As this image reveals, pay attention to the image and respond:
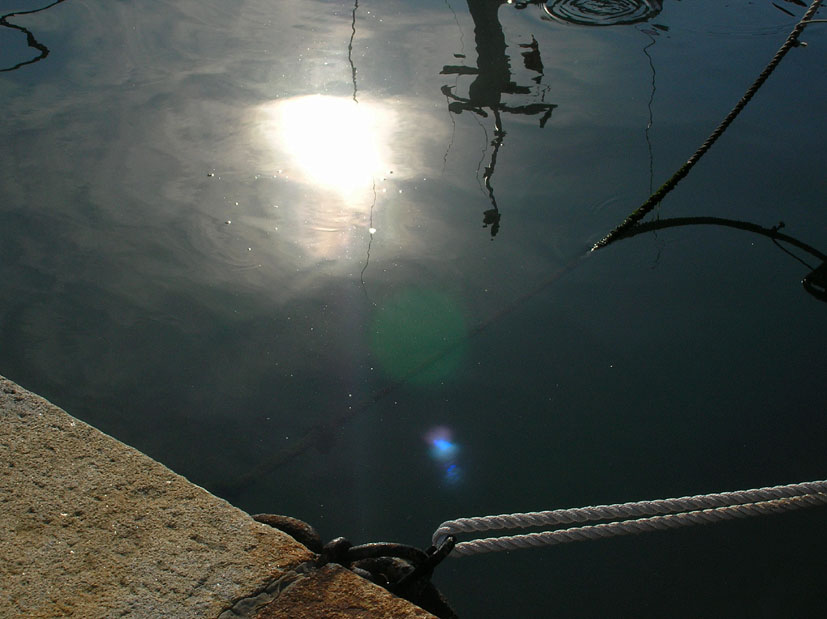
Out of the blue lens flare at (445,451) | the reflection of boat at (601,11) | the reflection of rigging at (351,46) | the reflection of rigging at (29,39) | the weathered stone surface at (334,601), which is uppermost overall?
the weathered stone surface at (334,601)

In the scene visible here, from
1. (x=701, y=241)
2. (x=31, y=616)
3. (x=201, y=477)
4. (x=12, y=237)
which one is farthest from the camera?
(x=701, y=241)

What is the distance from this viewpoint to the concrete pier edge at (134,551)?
1.65 meters

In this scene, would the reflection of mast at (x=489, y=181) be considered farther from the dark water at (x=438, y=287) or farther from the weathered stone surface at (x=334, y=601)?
the weathered stone surface at (x=334, y=601)

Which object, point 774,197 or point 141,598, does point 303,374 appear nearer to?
point 141,598

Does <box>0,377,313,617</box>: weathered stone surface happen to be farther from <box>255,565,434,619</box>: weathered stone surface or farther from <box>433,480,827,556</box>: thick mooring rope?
<box>433,480,827,556</box>: thick mooring rope

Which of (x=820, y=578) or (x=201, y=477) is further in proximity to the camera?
(x=201, y=477)

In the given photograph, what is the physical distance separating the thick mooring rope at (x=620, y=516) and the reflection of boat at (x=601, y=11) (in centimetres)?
525

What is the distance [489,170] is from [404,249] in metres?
0.97

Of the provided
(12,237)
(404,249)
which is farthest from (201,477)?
(12,237)

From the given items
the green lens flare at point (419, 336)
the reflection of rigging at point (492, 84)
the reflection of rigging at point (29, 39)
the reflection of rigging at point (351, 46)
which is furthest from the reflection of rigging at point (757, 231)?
the reflection of rigging at point (29, 39)

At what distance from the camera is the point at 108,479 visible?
1.94 metres

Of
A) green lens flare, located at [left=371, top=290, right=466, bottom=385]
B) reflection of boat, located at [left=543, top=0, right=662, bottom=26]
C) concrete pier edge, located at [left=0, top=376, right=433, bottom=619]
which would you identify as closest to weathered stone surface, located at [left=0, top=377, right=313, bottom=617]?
concrete pier edge, located at [left=0, top=376, right=433, bottom=619]

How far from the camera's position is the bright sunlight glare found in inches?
170

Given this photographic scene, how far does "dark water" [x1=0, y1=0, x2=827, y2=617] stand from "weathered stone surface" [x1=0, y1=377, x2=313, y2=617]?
77 centimetres
